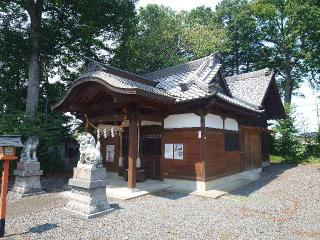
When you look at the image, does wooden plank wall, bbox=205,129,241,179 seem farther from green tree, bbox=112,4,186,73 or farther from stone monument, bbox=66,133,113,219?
green tree, bbox=112,4,186,73

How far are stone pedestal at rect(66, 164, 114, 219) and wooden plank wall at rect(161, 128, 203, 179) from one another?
4464 millimetres

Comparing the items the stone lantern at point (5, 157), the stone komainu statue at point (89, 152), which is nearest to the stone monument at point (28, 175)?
the stone komainu statue at point (89, 152)

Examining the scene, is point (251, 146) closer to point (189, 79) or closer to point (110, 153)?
point (189, 79)

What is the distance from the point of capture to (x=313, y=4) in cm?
3116

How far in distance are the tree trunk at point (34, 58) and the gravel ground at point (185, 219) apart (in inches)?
337

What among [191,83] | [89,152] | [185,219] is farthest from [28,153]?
[191,83]

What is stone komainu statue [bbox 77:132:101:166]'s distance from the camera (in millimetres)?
8382

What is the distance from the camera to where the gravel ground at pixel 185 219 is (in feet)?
21.6

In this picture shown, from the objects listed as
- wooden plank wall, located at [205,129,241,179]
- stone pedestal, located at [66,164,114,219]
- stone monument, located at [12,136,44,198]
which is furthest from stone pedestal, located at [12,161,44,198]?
wooden plank wall, located at [205,129,241,179]

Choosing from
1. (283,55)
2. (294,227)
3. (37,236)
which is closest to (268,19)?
(283,55)

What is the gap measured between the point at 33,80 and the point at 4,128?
4.20 m

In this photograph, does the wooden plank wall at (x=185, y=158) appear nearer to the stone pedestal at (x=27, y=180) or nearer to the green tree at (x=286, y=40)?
the stone pedestal at (x=27, y=180)

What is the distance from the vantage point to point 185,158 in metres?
12.1

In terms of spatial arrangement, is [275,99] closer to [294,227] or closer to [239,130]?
[239,130]
